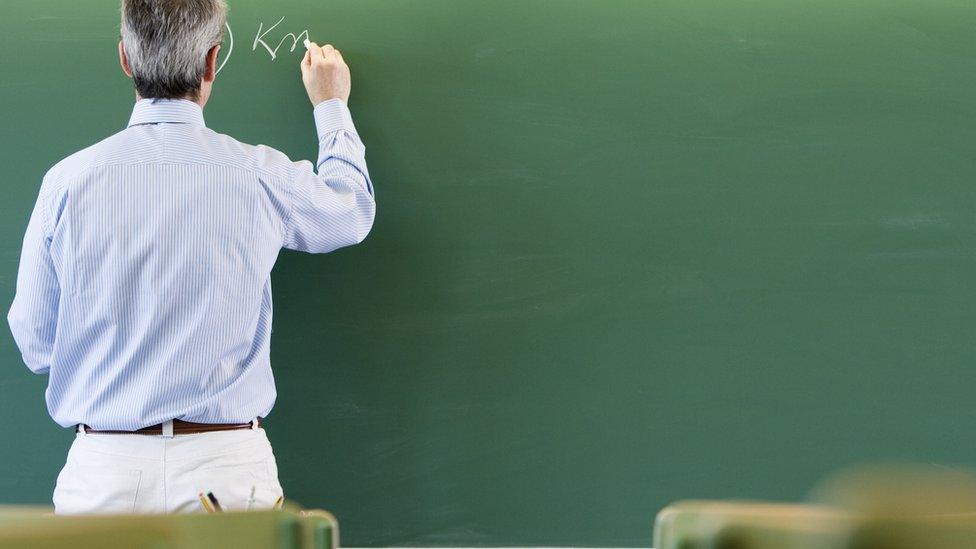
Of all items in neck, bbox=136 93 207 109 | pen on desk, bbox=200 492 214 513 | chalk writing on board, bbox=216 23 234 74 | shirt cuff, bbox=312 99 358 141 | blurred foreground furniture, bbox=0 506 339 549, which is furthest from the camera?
chalk writing on board, bbox=216 23 234 74

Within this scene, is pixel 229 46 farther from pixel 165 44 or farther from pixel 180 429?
pixel 180 429

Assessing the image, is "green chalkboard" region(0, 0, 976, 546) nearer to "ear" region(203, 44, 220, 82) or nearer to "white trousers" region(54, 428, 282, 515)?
"ear" region(203, 44, 220, 82)

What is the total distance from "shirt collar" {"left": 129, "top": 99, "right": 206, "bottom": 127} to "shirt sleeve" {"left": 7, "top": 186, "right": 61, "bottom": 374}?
231mm

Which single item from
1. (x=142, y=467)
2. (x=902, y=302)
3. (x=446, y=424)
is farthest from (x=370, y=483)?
(x=902, y=302)

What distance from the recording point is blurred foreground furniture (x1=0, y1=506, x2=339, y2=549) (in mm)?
1093

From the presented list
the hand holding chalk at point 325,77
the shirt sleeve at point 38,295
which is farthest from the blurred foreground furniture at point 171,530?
the hand holding chalk at point 325,77

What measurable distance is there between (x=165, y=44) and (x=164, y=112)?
0.12m

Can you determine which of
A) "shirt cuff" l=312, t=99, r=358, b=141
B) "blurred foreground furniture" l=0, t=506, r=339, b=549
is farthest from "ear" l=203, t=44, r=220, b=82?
"blurred foreground furniture" l=0, t=506, r=339, b=549

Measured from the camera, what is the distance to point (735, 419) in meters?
2.48


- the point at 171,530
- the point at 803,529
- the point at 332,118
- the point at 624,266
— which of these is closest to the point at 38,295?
the point at 332,118

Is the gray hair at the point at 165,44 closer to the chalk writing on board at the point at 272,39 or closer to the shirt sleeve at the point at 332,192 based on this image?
the shirt sleeve at the point at 332,192

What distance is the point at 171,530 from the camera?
115 cm

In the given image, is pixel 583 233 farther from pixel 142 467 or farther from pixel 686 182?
pixel 142 467

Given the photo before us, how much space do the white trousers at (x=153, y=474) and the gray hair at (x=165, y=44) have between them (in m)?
0.63
